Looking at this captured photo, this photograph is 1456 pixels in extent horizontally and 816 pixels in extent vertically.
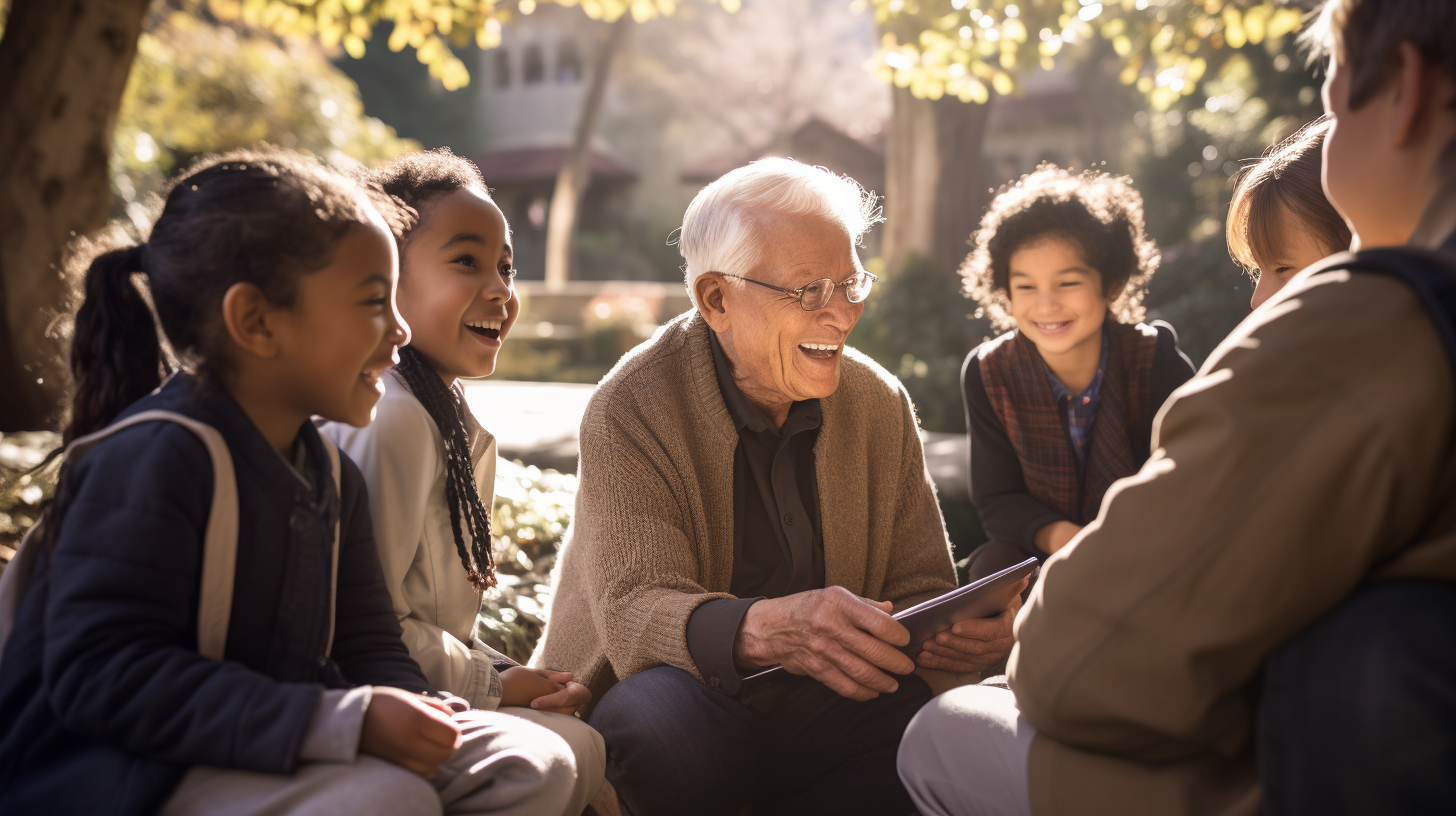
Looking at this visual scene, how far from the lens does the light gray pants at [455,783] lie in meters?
1.47

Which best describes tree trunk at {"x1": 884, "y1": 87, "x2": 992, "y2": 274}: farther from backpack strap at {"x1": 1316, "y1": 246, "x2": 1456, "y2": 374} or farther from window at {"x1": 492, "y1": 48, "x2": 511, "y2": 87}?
window at {"x1": 492, "y1": 48, "x2": 511, "y2": 87}

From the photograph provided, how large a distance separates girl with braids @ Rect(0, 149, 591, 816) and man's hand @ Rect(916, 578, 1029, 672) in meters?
0.96

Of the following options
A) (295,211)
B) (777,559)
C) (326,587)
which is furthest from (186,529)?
(777,559)

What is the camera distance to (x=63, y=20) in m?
5.22

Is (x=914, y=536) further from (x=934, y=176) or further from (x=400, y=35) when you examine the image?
(x=934, y=176)

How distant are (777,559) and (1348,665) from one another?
1.67 m

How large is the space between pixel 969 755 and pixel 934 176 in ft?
35.3

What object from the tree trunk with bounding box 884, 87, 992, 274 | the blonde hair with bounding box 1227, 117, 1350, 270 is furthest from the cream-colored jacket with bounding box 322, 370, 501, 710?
the tree trunk with bounding box 884, 87, 992, 274

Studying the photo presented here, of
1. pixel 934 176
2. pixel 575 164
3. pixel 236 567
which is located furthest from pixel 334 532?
pixel 575 164

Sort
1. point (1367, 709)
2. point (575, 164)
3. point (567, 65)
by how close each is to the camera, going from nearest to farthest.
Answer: point (1367, 709) → point (575, 164) → point (567, 65)

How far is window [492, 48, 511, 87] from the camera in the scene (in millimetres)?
36906

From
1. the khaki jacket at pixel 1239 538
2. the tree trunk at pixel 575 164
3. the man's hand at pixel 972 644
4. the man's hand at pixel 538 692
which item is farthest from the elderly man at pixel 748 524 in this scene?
the tree trunk at pixel 575 164

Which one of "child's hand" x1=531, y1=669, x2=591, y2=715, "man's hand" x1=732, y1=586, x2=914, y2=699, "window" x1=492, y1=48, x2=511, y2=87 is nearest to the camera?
"man's hand" x1=732, y1=586, x2=914, y2=699

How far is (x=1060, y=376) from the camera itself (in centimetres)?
341
